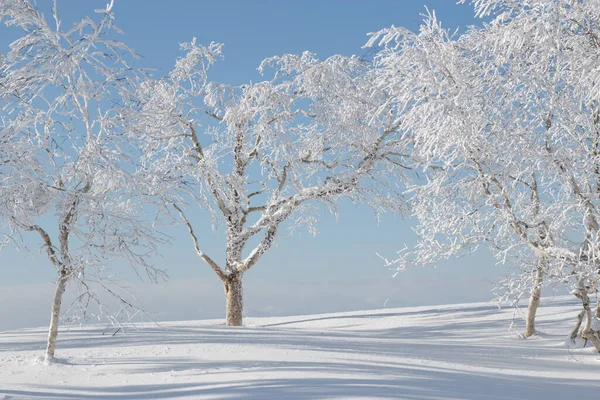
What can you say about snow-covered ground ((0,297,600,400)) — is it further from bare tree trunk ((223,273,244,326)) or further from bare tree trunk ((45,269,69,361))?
bare tree trunk ((223,273,244,326))

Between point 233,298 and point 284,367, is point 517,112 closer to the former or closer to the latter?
point 284,367

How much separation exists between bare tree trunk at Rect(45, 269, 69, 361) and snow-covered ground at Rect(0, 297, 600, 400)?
0.24m

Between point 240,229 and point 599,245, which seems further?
point 240,229

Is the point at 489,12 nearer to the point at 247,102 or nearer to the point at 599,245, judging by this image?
the point at 599,245

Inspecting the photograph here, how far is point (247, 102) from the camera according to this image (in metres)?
14.1

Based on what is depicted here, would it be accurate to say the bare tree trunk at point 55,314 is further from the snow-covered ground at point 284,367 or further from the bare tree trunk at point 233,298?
the bare tree trunk at point 233,298

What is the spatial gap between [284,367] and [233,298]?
25.3ft

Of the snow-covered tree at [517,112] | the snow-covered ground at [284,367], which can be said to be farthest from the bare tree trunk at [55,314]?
the snow-covered tree at [517,112]

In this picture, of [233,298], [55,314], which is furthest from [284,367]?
[233,298]

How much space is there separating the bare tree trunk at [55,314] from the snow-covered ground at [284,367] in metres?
0.24

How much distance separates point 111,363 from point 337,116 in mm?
7788

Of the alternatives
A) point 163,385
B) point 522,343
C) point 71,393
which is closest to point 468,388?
point 163,385

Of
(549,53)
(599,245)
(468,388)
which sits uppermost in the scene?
(549,53)

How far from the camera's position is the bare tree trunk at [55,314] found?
867cm
